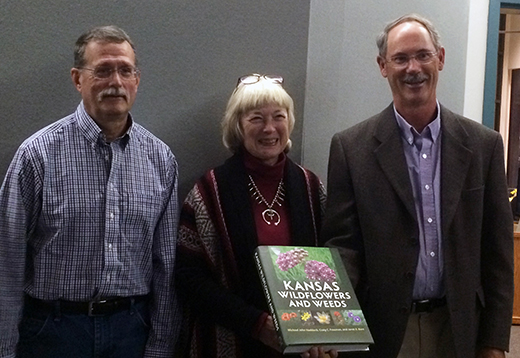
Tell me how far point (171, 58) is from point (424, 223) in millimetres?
1241

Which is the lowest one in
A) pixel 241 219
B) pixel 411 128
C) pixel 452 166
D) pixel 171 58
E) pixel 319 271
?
pixel 319 271

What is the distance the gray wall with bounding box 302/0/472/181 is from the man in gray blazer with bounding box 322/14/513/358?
56cm

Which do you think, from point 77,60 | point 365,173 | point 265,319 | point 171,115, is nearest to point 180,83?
point 171,115

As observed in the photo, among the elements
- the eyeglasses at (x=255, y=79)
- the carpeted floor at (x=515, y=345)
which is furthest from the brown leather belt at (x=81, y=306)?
the carpeted floor at (x=515, y=345)

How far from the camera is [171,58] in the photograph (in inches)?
92.9

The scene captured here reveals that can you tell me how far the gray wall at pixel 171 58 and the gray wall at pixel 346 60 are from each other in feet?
0.20

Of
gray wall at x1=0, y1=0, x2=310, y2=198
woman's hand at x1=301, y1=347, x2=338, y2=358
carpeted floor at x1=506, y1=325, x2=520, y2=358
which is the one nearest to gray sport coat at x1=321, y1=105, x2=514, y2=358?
woman's hand at x1=301, y1=347, x2=338, y2=358

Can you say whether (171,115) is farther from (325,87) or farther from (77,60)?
(325,87)

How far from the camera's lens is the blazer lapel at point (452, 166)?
73.3 inches

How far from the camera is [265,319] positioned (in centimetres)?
191

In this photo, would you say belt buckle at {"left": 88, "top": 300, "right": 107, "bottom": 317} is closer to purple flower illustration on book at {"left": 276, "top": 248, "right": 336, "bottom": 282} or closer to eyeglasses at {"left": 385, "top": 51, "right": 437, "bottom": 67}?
purple flower illustration on book at {"left": 276, "top": 248, "right": 336, "bottom": 282}

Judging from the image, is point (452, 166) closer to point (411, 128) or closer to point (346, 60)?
point (411, 128)

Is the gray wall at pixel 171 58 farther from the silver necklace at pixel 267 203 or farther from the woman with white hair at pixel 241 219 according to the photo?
the silver necklace at pixel 267 203

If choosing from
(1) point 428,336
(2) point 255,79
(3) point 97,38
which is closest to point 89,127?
(3) point 97,38
